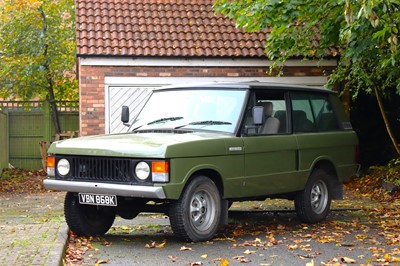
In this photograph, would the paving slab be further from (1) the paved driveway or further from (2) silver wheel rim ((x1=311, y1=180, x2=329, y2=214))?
(2) silver wheel rim ((x1=311, y1=180, x2=329, y2=214))

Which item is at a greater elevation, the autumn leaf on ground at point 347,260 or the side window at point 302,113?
the side window at point 302,113

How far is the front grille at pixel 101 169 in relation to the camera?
884 centimetres

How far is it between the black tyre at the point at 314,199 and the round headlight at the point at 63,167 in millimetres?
3338

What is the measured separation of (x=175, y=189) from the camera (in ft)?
28.6

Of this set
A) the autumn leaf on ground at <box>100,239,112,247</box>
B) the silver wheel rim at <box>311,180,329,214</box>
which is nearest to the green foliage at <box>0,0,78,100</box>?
the silver wheel rim at <box>311,180,329,214</box>

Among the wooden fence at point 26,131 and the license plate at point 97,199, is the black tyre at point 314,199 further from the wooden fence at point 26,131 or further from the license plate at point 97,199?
the wooden fence at point 26,131

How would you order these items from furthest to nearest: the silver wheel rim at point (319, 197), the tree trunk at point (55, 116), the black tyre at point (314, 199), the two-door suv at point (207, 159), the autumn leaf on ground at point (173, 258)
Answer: the tree trunk at point (55, 116), the silver wheel rim at point (319, 197), the black tyre at point (314, 199), the two-door suv at point (207, 159), the autumn leaf on ground at point (173, 258)

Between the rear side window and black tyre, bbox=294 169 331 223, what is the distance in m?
0.67

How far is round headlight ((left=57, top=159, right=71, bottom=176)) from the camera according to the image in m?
9.33

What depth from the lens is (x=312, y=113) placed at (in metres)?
11.3

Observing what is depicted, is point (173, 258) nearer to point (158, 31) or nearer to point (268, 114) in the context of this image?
point (268, 114)

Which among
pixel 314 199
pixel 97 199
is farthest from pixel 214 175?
pixel 314 199

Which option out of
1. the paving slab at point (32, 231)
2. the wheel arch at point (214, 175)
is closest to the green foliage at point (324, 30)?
the wheel arch at point (214, 175)

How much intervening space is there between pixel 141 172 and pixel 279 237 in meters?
2.11
